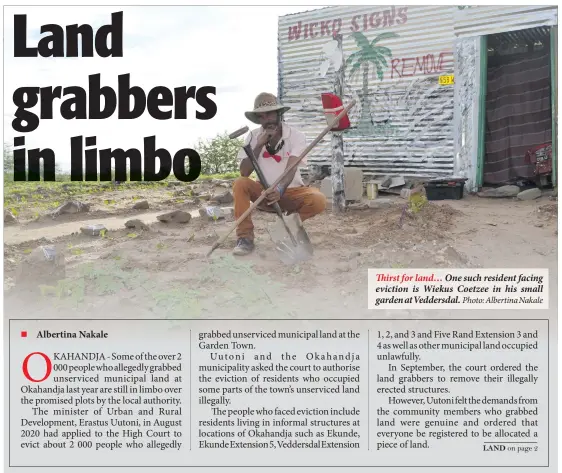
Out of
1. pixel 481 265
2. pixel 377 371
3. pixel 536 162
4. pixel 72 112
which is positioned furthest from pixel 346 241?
pixel 536 162

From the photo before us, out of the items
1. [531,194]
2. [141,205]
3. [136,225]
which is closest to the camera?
[136,225]

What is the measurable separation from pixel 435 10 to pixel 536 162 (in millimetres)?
2244

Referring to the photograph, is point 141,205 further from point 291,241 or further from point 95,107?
point 95,107

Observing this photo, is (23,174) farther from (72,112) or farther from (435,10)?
(435,10)

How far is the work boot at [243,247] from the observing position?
16.6 ft

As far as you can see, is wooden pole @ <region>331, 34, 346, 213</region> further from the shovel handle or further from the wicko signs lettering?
the shovel handle

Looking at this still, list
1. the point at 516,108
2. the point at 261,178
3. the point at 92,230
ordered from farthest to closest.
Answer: the point at 516,108, the point at 92,230, the point at 261,178

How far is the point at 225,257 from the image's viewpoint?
504 cm

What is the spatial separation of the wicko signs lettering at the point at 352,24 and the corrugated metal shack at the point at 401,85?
0.02 meters

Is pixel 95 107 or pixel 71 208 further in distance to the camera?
pixel 71 208

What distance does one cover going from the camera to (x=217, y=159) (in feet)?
16.3

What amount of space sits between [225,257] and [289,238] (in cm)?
58

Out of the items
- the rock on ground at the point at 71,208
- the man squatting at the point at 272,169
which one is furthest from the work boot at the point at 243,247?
the rock on ground at the point at 71,208

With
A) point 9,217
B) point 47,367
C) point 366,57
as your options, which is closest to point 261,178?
point 9,217
